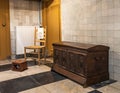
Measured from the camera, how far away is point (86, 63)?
2379 millimetres

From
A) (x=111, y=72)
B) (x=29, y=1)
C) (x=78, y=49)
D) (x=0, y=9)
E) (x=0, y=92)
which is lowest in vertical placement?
(x=0, y=92)

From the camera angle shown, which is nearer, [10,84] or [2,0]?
[10,84]

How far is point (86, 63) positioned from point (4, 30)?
2975mm

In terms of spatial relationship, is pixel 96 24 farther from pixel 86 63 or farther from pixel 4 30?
pixel 4 30

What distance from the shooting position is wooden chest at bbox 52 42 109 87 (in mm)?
2400

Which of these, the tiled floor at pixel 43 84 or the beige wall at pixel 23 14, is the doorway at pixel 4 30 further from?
the tiled floor at pixel 43 84

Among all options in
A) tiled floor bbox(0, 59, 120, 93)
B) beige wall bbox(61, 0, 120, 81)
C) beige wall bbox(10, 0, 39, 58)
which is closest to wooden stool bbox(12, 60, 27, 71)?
tiled floor bbox(0, 59, 120, 93)

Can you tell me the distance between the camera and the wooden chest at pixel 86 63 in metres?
2.40

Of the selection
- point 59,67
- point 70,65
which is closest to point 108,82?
point 70,65

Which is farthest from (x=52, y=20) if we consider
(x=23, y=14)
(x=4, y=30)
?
(x=4, y=30)

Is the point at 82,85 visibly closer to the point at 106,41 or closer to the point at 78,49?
the point at 78,49

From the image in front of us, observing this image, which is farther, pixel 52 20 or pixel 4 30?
pixel 52 20

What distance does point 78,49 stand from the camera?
2.53 meters

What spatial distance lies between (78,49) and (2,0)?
2.98 metres
